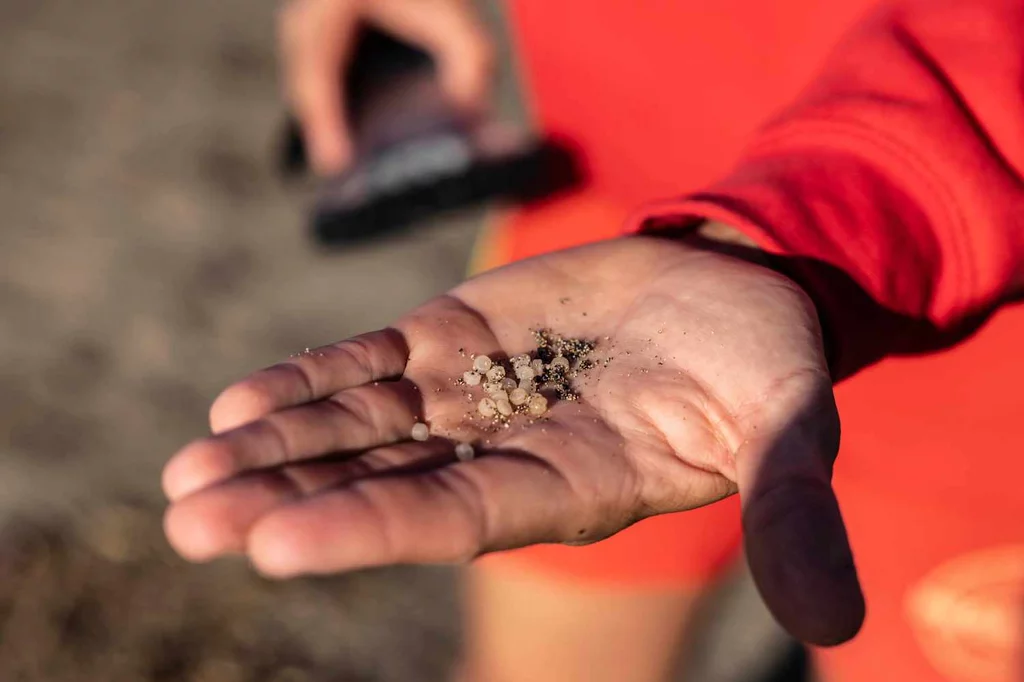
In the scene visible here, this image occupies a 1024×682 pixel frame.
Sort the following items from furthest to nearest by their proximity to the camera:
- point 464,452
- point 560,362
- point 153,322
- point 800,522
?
point 153,322 → point 560,362 → point 464,452 → point 800,522

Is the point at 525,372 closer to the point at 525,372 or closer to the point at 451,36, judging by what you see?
the point at 525,372

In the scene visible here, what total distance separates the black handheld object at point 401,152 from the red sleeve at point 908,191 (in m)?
1.13

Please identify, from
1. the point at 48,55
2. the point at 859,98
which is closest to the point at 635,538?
the point at 859,98

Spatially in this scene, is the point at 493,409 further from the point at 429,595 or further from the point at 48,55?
the point at 48,55

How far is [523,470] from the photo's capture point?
3.87ft

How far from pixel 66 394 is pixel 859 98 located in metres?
2.78

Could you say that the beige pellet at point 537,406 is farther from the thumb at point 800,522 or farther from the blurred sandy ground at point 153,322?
the blurred sandy ground at point 153,322

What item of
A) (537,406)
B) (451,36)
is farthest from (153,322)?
(537,406)

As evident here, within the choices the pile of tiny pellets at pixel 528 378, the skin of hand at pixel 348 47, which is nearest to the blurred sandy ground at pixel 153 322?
the skin of hand at pixel 348 47

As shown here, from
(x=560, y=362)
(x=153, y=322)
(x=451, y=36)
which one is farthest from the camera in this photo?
(x=153, y=322)

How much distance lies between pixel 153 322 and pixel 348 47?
141 cm

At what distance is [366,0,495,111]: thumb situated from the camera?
247cm

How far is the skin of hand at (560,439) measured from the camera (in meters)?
1.05

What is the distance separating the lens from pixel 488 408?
1.35 metres
